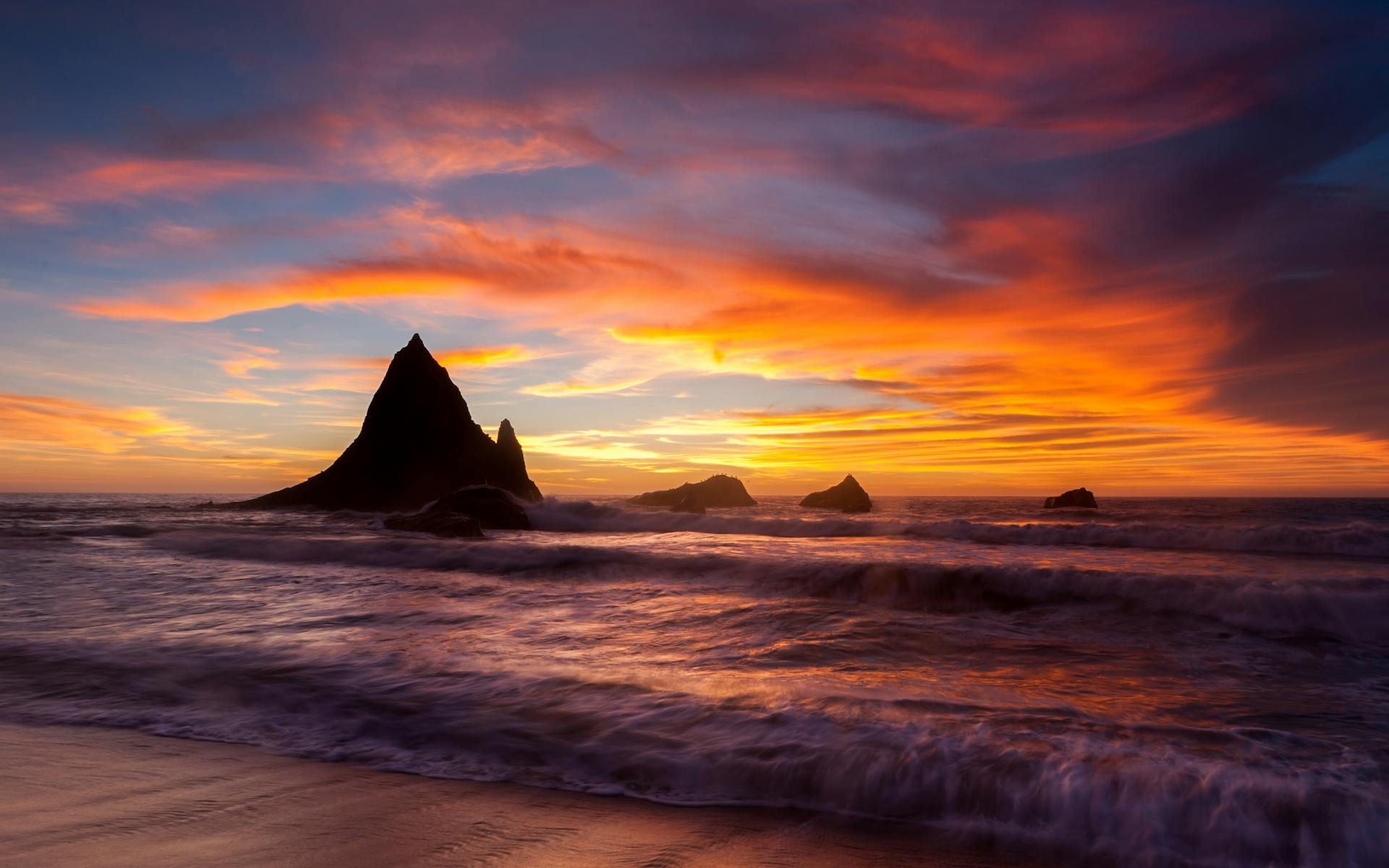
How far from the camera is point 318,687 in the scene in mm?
6438

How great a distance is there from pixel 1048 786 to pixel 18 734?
744cm

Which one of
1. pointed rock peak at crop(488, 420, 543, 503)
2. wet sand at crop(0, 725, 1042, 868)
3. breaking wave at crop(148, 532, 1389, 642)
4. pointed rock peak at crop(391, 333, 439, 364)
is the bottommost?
wet sand at crop(0, 725, 1042, 868)

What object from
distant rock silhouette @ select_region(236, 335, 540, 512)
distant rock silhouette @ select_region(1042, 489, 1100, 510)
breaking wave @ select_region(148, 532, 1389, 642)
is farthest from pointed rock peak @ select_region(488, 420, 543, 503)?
distant rock silhouette @ select_region(1042, 489, 1100, 510)

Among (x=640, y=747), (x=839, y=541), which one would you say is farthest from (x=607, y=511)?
(x=640, y=747)

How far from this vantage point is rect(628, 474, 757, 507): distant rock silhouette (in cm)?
5869

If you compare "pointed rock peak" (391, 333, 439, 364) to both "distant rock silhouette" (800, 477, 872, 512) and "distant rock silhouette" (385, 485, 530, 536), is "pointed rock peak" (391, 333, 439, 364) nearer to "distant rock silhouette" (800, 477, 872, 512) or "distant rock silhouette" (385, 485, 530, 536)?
"distant rock silhouette" (385, 485, 530, 536)

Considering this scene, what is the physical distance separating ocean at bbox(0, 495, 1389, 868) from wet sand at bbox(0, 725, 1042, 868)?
1.01 feet

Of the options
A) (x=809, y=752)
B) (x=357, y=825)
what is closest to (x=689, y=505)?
(x=809, y=752)

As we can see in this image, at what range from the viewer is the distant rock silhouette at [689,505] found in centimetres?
4670

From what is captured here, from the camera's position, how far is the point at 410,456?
47594mm

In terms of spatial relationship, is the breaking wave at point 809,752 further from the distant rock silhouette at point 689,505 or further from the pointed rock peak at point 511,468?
the pointed rock peak at point 511,468

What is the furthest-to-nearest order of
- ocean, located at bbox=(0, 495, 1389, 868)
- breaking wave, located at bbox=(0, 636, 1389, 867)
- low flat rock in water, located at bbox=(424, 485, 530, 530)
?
1. low flat rock in water, located at bbox=(424, 485, 530, 530)
2. ocean, located at bbox=(0, 495, 1389, 868)
3. breaking wave, located at bbox=(0, 636, 1389, 867)

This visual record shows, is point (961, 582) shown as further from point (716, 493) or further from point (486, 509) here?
point (716, 493)

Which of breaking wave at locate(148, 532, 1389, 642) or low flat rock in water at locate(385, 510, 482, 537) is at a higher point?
low flat rock in water at locate(385, 510, 482, 537)
